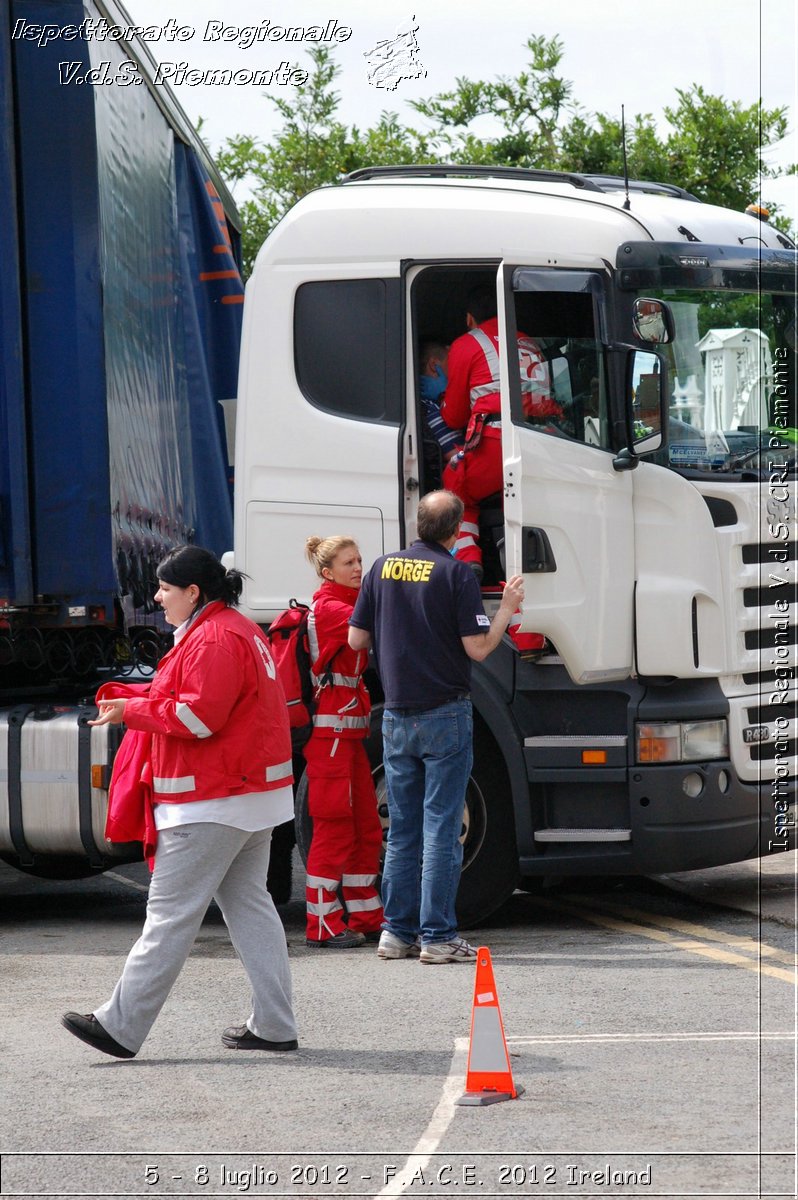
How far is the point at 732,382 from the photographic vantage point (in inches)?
292

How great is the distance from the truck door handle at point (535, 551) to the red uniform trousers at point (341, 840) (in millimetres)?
1115

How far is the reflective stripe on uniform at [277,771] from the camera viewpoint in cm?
544

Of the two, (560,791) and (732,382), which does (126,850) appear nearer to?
(560,791)

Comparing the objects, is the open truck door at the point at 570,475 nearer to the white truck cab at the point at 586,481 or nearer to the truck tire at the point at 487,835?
the white truck cab at the point at 586,481

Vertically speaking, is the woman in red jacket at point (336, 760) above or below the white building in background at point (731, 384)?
below

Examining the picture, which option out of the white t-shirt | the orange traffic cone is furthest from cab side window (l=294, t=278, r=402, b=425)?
the orange traffic cone

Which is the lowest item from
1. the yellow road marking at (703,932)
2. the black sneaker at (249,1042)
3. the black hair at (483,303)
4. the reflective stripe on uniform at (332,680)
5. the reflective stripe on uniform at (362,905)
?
the yellow road marking at (703,932)

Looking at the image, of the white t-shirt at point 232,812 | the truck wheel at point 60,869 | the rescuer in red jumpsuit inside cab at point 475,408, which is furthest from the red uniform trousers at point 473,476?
the truck wheel at point 60,869

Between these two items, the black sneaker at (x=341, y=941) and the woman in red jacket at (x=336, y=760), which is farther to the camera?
the black sneaker at (x=341, y=941)

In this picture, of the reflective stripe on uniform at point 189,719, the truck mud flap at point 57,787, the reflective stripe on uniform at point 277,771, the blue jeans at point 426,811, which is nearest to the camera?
the reflective stripe on uniform at point 189,719

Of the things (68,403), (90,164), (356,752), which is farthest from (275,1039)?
(90,164)

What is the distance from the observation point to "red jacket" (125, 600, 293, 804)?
17.4ft

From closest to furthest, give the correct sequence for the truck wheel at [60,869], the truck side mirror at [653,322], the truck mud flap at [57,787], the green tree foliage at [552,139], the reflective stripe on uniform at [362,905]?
the truck side mirror at [653,322] → the reflective stripe on uniform at [362,905] → the truck mud flap at [57,787] → the truck wheel at [60,869] → the green tree foliage at [552,139]

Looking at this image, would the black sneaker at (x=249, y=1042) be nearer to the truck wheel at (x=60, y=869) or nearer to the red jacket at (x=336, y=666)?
the red jacket at (x=336, y=666)
